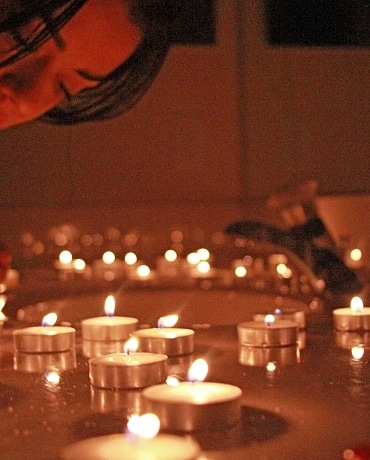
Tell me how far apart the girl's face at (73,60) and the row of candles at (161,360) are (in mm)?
424

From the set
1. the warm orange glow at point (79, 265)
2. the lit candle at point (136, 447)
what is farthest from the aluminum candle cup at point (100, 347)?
the warm orange glow at point (79, 265)

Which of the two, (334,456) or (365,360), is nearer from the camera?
(334,456)

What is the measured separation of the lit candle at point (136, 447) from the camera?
64 centimetres

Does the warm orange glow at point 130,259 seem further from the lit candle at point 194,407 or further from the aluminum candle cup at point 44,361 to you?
the lit candle at point 194,407

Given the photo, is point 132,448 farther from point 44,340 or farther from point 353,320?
point 353,320

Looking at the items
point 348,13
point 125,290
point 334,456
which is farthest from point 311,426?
point 348,13

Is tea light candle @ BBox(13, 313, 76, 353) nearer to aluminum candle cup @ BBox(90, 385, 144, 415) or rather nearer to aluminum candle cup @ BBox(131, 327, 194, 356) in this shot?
aluminum candle cup @ BBox(131, 327, 194, 356)

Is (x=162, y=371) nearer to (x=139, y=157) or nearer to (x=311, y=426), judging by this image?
(x=311, y=426)

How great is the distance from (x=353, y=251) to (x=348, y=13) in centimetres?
84

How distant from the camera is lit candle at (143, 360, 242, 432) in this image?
0.73 meters

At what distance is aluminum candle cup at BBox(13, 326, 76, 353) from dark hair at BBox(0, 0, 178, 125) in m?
0.46

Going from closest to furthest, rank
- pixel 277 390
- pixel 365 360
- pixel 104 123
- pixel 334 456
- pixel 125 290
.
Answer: pixel 334 456
pixel 277 390
pixel 365 360
pixel 125 290
pixel 104 123

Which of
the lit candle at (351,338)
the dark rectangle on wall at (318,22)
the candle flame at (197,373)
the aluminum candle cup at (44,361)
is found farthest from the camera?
the dark rectangle on wall at (318,22)

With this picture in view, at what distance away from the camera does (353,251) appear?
2334 millimetres
